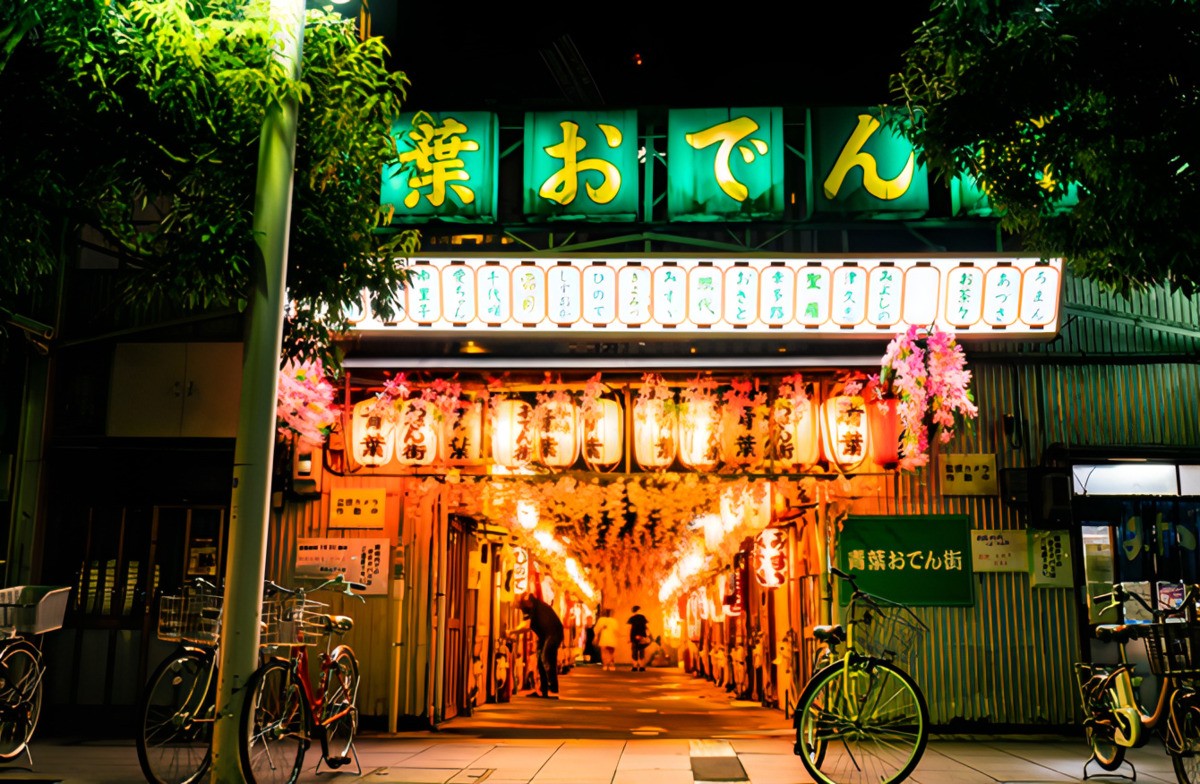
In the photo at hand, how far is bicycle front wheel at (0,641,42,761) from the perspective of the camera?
8.72 meters

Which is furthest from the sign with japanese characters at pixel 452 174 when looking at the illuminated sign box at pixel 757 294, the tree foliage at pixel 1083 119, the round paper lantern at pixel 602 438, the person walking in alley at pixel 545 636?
the person walking in alley at pixel 545 636

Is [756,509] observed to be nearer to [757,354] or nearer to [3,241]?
[757,354]

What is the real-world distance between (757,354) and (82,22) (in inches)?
299

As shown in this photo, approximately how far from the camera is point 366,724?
11641mm

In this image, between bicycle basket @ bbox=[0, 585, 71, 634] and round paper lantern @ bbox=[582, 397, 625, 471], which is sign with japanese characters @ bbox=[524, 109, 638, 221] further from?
bicycle basket @ bbox=[0, 585, 71, 634]

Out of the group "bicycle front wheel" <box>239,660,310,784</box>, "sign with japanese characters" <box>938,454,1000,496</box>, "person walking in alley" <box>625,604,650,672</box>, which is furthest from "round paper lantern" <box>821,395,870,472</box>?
"person walking in alley" <box>625,604,650,672</box>

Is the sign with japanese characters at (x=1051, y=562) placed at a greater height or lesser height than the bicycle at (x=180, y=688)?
greater

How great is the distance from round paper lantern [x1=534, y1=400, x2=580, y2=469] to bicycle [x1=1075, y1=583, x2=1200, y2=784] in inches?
A: 217

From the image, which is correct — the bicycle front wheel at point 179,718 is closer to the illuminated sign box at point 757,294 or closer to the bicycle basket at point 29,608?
the bicycle basket at point 29,608

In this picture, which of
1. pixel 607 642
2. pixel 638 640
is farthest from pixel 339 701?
pixel 607 642

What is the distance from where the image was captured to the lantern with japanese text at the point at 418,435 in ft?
36.1

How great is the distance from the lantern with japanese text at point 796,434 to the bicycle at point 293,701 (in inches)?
191

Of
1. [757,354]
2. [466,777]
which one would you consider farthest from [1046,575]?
[466,777]

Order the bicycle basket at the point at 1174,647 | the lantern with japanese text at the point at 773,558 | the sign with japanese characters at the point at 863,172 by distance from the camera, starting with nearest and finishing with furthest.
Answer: the bicycle basket at the point at 1174,647
the sign with japanese characters at the point at 863,172
the lantern with japanese text at the point at 773,558
